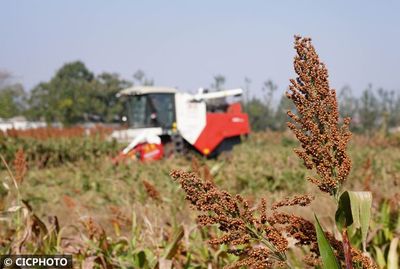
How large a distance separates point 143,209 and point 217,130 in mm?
12810

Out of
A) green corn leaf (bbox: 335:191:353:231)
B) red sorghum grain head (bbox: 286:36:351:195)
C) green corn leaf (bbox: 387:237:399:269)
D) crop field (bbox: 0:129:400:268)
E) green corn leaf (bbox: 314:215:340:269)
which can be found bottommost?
crop field (bbox: 0:129:400:268)

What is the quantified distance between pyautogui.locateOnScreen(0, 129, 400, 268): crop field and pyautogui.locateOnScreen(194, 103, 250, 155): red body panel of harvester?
6.71 meters

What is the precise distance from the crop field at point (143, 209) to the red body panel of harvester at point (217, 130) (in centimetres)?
671

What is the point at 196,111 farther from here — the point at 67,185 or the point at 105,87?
the point at 105,87

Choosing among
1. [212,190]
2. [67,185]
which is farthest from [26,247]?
[67,185]

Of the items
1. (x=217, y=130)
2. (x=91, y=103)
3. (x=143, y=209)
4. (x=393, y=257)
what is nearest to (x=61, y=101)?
(x=91, y=103)

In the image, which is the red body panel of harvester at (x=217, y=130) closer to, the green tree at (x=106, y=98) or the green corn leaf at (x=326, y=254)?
the green corn leaf at (x=326, y=254)

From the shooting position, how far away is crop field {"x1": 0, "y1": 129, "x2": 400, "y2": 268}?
8.50ft

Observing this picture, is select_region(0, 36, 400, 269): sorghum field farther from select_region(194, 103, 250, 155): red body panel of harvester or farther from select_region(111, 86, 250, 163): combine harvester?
select_region(194, 103, 250, 155): red body panel of harvester

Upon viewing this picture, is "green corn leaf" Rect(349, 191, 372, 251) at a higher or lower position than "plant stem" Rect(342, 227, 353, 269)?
higher

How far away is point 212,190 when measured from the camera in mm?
1351

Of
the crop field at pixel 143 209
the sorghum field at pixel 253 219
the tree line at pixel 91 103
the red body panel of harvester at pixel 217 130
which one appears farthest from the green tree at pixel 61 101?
the sorghum field at pixel 253 219

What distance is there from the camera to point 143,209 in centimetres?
393

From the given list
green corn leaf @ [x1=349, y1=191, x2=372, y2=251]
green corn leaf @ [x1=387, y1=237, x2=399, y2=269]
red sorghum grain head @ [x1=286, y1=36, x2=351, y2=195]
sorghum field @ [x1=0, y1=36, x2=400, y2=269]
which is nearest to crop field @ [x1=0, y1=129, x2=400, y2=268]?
sorghum field @ [x1=0, y1=36, x2=400, y2=269]
